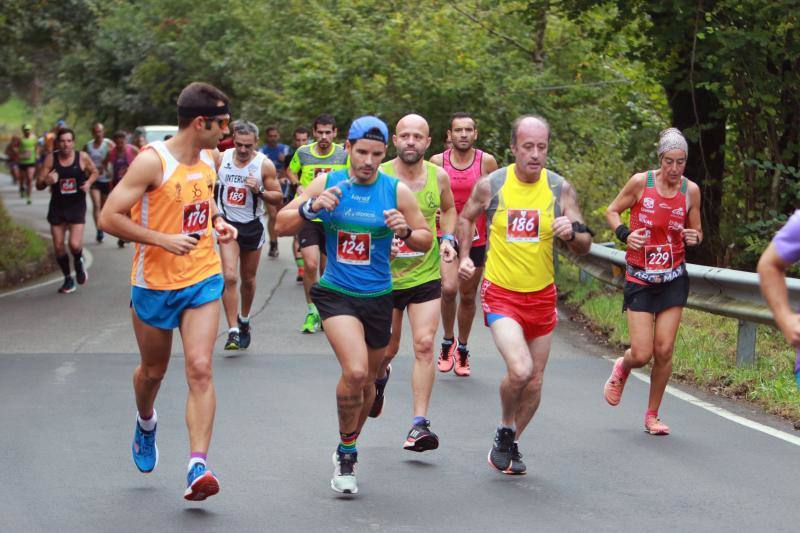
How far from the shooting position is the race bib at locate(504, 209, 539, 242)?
751 cm

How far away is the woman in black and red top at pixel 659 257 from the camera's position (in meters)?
8.70

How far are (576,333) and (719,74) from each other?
3350mm

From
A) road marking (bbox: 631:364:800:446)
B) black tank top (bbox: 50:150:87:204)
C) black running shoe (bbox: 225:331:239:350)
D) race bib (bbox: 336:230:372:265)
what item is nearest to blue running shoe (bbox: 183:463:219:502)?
race bib (bbox: 336:230:372:265)

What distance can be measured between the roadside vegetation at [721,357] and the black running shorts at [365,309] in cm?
320

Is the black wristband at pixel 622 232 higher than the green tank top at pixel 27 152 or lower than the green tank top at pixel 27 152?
higher

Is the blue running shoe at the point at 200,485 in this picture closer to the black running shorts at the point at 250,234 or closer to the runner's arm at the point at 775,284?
the runner's arm at the point at 775,284

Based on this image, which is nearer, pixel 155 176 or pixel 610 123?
pixel 155 176

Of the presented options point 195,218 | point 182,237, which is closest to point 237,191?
point 195,218

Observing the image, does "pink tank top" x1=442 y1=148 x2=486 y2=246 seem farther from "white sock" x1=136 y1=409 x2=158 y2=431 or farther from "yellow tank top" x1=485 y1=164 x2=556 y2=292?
"white sock" x1=136 y1=409 x2=158 y2=431

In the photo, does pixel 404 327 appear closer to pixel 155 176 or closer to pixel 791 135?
pixel 791 135

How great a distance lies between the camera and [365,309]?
7.02m

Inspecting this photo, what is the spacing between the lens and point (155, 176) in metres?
6.67

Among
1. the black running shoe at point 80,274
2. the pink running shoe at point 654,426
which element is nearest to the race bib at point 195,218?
the pink running shoe at point 654,426

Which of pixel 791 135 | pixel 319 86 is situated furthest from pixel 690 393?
pixel 319 86
